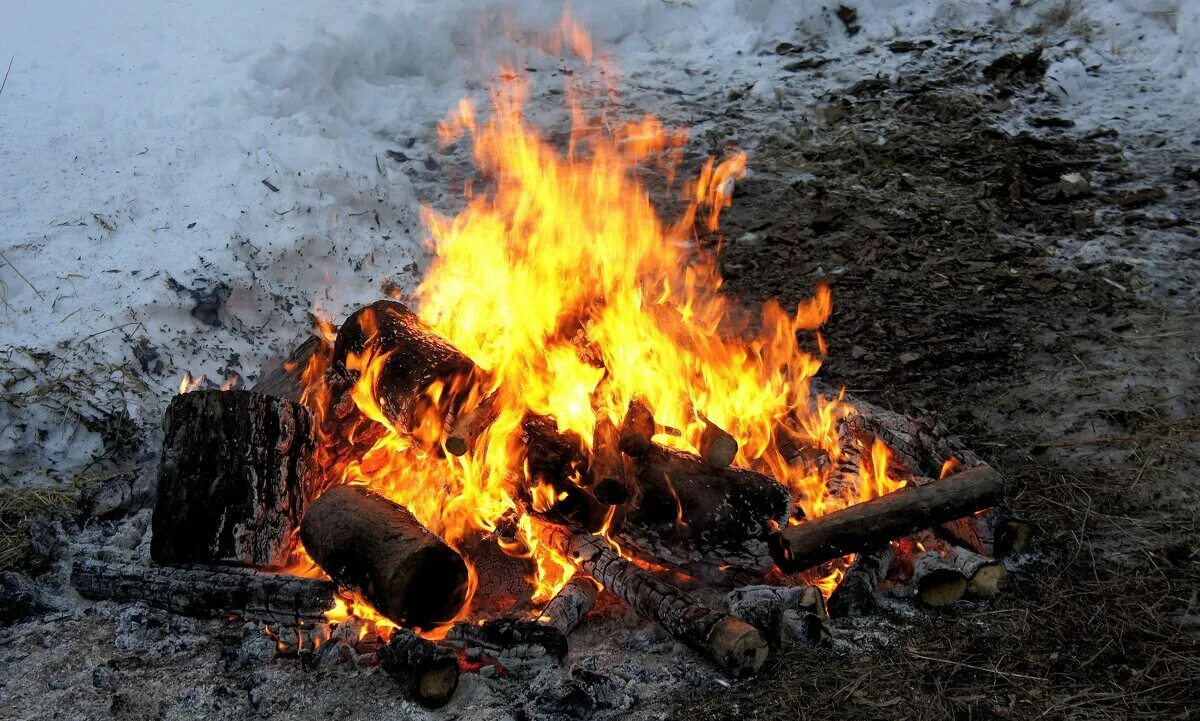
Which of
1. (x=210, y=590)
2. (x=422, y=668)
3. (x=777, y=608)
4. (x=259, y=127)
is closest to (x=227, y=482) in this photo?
(x=210, y=590)

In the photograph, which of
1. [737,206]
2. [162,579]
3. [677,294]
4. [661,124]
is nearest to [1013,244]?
[737,206]

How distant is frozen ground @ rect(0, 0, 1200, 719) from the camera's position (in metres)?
3.40

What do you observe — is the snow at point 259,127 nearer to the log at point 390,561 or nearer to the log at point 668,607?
the log at point 390,561

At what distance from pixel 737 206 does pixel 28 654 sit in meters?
5.89

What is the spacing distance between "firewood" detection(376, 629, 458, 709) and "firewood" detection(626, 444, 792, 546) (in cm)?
115

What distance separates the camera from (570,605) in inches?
145

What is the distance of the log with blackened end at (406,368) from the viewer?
14.2 feet

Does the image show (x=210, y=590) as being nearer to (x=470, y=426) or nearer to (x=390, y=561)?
(x=390, y=561)

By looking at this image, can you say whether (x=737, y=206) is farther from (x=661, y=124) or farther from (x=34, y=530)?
(x=34, y=530)

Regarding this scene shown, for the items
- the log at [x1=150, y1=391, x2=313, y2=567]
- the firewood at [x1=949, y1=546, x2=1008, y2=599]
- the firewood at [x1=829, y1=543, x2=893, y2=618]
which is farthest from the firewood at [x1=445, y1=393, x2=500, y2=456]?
the firewood at [x1=949, y1=546, x2=1008, y2=599]

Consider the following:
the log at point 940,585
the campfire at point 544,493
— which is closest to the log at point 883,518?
the campfire at point 544,493

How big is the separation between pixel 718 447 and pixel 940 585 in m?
1.13

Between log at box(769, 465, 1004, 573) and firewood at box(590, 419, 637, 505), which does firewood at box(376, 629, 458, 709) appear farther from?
log at box(769, 465, 1004, 573)

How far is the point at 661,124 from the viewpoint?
8609 mm
